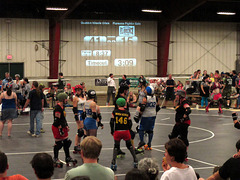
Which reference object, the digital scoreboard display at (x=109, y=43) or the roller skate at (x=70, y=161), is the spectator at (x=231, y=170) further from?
the digital scoreboard display at (x=109, y=43)

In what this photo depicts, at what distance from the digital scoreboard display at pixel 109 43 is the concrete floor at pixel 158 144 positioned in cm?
1407

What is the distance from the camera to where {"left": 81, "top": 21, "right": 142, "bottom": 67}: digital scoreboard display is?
33406 mm

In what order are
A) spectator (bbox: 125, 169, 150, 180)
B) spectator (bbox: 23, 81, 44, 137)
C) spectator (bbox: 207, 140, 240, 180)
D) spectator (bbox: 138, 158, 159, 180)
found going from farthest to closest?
spectator (bbox: 23, 81, 44, 137), spectator (bbox: 207, 140, 240, 180), spectator (bbox: 138, 158, 159, 180), spectator (bbox: 125, 169, 150, 180)

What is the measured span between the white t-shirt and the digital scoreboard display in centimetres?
2868

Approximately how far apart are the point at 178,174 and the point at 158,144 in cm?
827

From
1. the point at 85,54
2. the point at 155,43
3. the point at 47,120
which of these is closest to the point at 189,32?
the point at 155,43

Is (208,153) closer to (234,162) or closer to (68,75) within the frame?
(234,162)

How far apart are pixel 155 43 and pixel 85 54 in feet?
19.9

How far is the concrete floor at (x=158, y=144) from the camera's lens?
1025cm

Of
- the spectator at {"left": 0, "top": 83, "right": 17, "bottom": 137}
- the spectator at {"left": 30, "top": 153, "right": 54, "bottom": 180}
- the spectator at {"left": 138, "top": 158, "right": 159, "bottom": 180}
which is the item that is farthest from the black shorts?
the spectator at {"left": 30, "top": 153, "right": 54, "bottom": 180}

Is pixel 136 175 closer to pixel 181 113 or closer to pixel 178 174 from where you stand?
pixel 178 174

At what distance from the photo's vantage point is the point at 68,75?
32.9 meters

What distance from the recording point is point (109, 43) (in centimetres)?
3384

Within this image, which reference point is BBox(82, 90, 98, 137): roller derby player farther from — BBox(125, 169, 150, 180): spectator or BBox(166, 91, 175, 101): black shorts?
BBox(166, 91, 175, 101): black shorts
